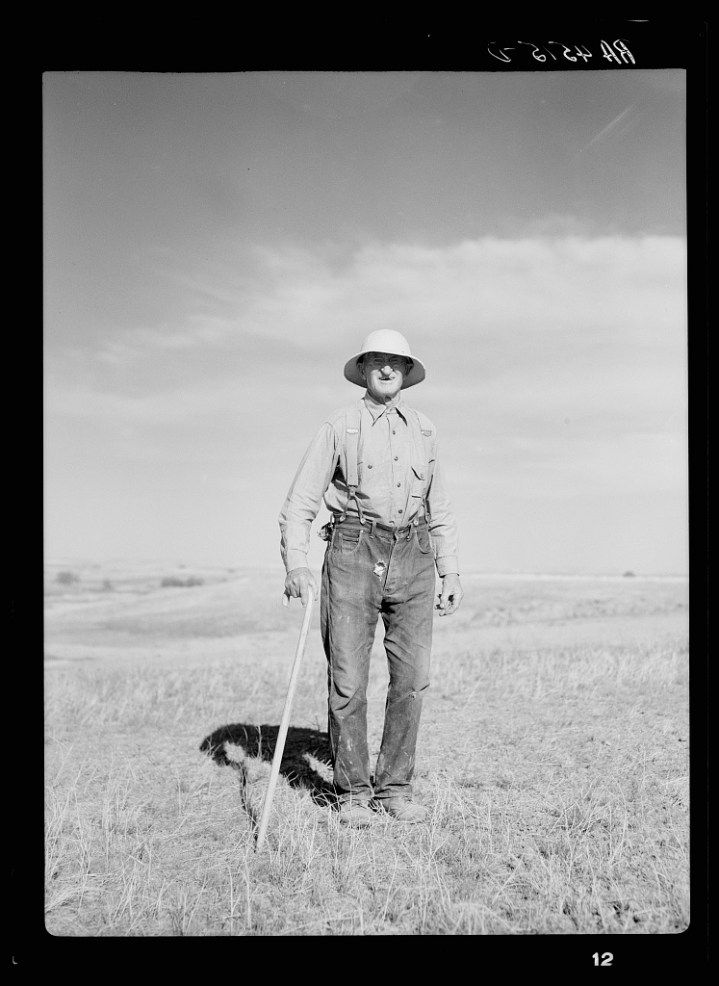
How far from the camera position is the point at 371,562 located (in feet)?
13.7

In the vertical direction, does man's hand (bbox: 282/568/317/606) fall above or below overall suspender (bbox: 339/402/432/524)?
below

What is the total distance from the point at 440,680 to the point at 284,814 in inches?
147

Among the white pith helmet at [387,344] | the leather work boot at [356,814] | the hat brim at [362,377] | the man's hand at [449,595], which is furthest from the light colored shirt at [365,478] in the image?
the leather work boot at [356,814]

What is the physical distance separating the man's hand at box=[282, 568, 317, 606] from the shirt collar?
0.90 metres

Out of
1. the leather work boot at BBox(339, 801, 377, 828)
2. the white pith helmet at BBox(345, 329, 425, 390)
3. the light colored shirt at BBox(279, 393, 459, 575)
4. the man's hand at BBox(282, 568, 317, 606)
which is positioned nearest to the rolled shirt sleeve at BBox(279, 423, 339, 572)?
the light colored shirt at BBox(279, 393, 459, 575)

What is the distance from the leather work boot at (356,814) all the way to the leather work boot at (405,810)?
99mm

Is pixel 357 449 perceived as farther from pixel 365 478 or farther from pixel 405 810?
pixel 405 810

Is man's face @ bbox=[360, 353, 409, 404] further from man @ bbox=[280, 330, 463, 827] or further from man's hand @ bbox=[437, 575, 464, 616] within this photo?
man's hand @ bbox=[437, 575, 464, 616]

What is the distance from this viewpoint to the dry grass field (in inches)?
132

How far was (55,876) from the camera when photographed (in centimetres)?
364

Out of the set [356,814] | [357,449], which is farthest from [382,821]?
→ [357,449]

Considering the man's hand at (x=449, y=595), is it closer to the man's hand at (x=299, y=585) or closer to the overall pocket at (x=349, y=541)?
the overall pocket at (x=349, y=541)

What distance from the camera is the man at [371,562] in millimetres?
4152

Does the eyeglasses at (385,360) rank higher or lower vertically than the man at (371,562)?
higher
